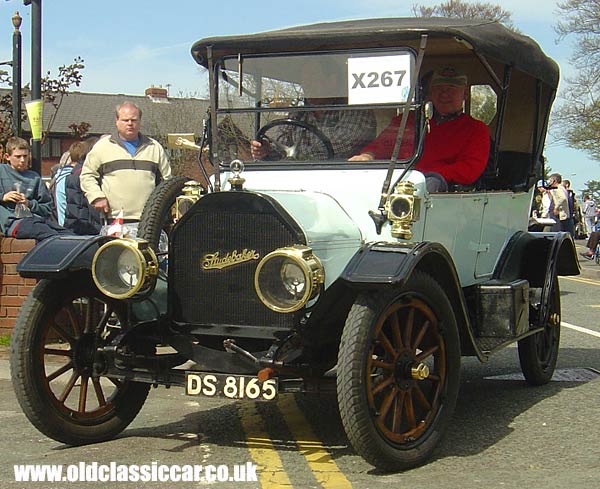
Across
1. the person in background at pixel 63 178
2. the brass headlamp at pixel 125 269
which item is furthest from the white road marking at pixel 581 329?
the brass headlamp at pixel 125 269

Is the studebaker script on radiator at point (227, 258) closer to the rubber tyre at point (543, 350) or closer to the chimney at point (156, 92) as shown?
the rubber tyre at point (543, 350)

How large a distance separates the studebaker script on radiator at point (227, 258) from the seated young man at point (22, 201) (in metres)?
3.86

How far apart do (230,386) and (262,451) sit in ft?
1.92

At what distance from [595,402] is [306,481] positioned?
2703mm

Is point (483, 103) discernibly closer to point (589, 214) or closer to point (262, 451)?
point (262, 451)

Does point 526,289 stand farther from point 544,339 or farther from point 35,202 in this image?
point 35,202

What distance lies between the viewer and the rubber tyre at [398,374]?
4.74m

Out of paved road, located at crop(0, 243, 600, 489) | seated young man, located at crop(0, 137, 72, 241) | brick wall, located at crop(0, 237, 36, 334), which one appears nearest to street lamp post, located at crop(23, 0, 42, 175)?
seated young man, located at crop(0, 137, 72, 241)

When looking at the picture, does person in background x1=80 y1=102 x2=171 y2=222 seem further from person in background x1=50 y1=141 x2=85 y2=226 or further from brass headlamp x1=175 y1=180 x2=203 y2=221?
brass headlamp x1=175 y1=180 x2=203 y2=221

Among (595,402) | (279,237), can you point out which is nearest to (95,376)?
(279,237)

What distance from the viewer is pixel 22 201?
29.4 feet

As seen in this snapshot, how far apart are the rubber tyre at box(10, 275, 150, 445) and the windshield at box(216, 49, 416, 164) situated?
1440mm

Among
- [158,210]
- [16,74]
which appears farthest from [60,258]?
[16,74]

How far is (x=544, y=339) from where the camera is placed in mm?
7539
